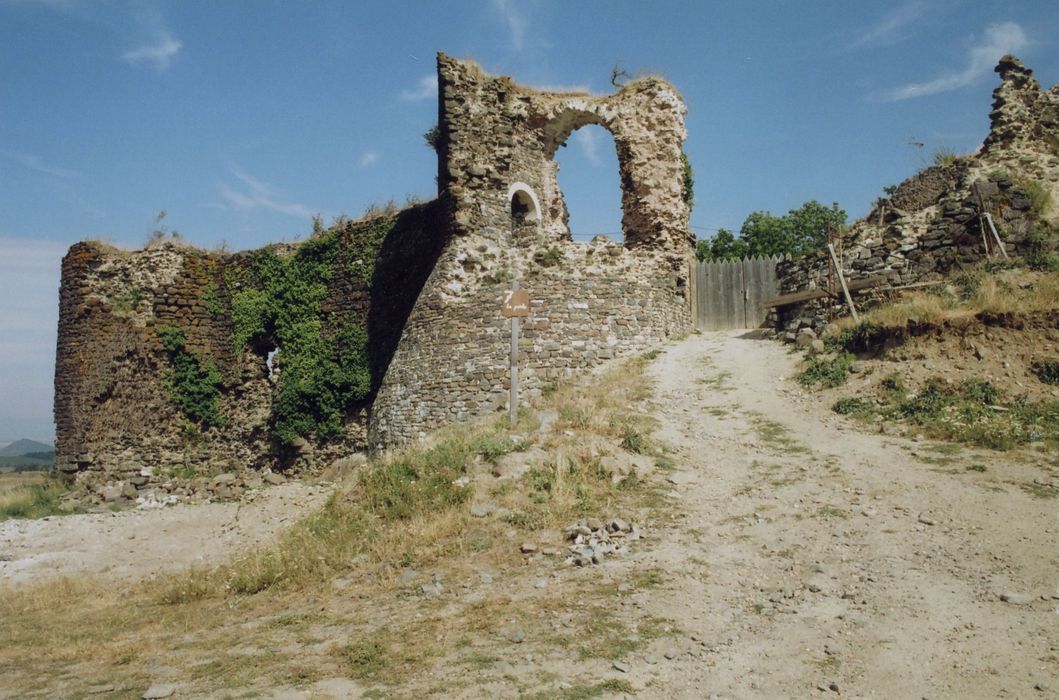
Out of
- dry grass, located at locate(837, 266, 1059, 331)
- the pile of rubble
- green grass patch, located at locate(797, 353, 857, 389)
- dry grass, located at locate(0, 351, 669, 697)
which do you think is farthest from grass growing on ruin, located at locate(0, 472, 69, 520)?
dry grass, located at locate(837, 266, 1059, 331)

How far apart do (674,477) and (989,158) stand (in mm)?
10944

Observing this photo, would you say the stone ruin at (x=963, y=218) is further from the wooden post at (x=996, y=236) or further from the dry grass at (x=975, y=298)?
the dry grass at (x=975, y=298)

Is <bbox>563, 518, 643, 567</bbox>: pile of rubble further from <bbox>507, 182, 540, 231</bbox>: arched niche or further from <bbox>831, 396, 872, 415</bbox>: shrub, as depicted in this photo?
<bbox>507, 182, 540, 231</bbox>: arched niche

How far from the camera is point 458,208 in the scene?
680 inches

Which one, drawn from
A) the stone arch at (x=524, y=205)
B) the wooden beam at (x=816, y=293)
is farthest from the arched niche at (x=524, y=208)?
the wooden beam at (x=816, y=293)

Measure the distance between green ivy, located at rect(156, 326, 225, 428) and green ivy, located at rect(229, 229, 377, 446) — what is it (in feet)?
4.26

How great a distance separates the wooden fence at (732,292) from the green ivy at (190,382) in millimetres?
13554

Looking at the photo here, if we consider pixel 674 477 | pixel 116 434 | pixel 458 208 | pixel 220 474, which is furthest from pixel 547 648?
pixel 116 434

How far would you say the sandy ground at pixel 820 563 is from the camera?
5.20 m

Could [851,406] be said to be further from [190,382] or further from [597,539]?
[190,382]

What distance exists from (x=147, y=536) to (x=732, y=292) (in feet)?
47.0

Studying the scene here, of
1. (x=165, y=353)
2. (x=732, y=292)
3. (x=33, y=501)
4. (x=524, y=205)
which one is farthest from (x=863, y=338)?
(x=33, y=501)

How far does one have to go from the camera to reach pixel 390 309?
1875 centimetres

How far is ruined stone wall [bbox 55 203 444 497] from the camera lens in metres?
19.5
